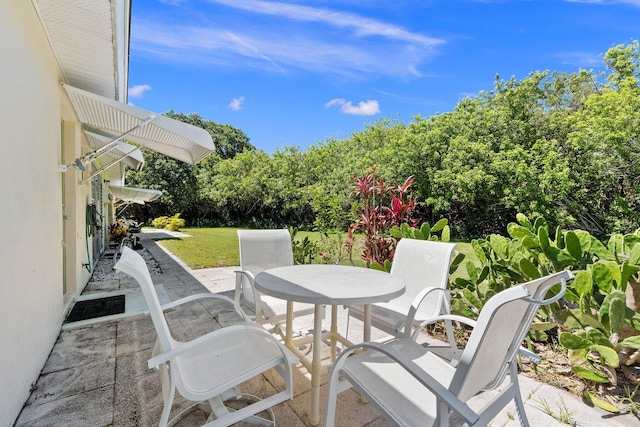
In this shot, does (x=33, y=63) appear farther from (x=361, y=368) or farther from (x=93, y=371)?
(x=361, y=368)

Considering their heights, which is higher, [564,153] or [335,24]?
[335,24]

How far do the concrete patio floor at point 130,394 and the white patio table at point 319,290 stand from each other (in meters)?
0.35

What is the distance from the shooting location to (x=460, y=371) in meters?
1.32

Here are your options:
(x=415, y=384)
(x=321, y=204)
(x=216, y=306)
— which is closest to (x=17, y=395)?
(x=216, y=306)

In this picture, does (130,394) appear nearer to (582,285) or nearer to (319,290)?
(319,290)

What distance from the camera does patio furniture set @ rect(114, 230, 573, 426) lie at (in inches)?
52.7

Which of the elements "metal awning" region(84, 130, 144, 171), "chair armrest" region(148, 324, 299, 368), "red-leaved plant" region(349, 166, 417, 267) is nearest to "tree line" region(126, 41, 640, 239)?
"red-leaved plant" region(349, 166, 417, 267)

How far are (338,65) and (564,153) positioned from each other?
11718 millimetres

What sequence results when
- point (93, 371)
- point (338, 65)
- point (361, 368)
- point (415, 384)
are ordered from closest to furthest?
point (415, 384), point (361, 368), point (93, 371), point (338, 65)

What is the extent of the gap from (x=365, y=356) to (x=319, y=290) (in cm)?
55

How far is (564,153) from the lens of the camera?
12.9 meters

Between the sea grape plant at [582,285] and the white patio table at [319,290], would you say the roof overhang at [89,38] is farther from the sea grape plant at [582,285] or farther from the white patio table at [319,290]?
the sea grape plant at [582,285]

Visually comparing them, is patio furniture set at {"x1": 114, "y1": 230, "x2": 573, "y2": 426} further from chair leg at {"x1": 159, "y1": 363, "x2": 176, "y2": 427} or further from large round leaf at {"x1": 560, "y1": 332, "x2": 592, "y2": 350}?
large round leaf at {"x1": 560, "y1": 332, "x2": 592, "y2": 350}

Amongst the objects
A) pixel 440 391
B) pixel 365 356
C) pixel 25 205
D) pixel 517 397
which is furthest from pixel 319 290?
A: pixel 25 205
